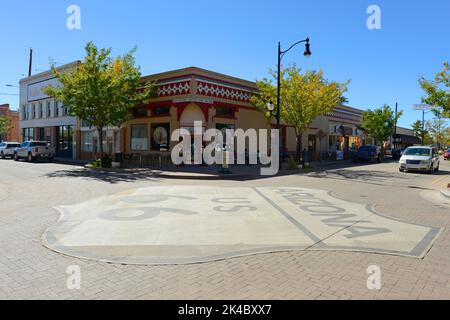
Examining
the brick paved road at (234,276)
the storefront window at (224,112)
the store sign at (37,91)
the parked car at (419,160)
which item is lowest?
the brick paved road at (234,276)

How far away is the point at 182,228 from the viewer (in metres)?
7.15

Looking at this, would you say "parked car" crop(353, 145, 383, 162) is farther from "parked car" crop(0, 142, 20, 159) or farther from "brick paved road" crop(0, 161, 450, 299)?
"parked car" crop(0, 142, 20, 159)

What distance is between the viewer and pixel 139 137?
26688mm

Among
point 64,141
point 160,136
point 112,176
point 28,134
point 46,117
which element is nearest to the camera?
point 112,176

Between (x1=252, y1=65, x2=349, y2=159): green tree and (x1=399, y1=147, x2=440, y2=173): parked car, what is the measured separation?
20.2ft

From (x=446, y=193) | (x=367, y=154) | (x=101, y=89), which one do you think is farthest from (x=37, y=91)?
(x=446, y=193)

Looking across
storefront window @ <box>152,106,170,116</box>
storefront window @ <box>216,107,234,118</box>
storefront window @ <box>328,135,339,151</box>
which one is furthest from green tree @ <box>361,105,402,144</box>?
storefront window @ <box>152,106,170,116</box>

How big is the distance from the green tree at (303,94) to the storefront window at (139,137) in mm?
9190

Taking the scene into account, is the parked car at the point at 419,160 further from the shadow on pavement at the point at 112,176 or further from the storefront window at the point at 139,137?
the storefront window at the point at 139,137

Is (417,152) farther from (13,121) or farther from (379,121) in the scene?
(13,121)

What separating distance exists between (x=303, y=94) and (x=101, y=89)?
13096mm

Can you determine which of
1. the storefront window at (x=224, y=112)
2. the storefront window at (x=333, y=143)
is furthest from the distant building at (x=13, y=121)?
the storefront window at (x=333, y=143)

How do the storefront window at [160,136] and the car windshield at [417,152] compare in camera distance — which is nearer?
the car windshield at [417,152]

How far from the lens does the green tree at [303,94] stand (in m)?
23.0
